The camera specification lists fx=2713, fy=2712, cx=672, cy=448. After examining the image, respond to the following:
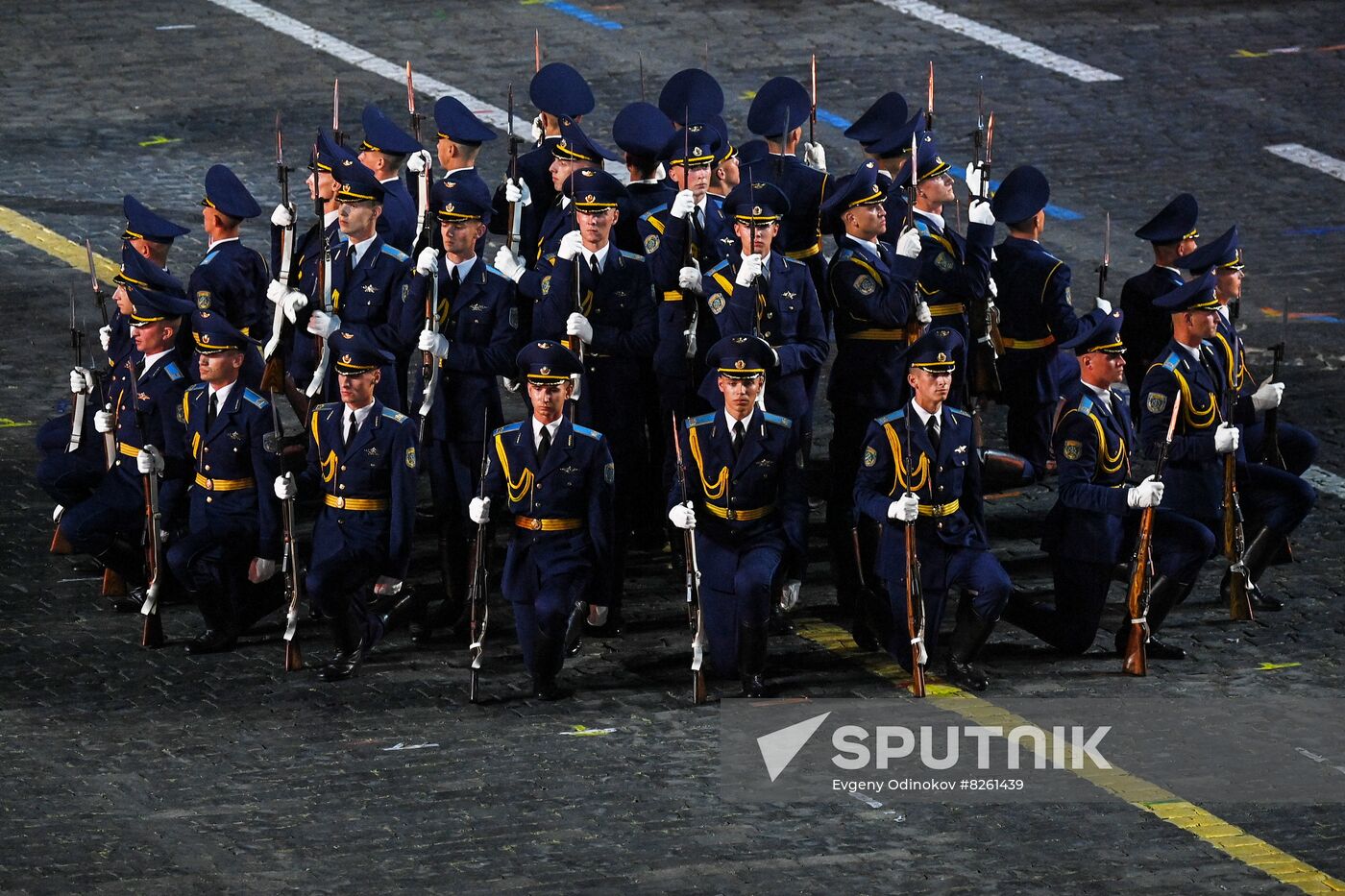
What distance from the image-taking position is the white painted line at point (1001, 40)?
27500 mm

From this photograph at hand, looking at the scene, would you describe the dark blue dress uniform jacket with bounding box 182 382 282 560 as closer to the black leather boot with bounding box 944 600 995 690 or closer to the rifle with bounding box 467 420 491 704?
the rifle with bounding box 467 420 491 704

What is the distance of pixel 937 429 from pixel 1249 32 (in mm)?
15085

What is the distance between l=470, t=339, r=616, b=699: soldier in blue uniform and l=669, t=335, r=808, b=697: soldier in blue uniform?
47cm

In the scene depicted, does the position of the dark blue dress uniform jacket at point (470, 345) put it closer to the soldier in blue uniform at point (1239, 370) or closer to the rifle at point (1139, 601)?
the rifle at point (1139, 601)

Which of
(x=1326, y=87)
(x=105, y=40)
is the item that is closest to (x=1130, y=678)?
(x=1326, y=87)

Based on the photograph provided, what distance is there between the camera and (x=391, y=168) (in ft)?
60.1

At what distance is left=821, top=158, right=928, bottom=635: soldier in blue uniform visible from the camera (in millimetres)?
16578

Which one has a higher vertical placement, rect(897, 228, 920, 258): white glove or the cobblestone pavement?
rect(897, 228, 920, 258): white glove

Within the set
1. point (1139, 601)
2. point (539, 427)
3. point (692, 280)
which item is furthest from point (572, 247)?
point (1139, 601)

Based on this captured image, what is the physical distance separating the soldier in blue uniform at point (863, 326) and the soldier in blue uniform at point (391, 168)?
3028 mm

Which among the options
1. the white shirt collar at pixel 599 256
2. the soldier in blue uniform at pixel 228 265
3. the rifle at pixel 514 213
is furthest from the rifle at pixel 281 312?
the white shirt collar at pixel 599 256

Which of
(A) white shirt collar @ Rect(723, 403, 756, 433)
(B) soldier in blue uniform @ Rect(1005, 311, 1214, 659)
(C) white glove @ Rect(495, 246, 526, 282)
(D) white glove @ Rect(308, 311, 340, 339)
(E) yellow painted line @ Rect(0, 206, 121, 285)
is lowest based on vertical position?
(E) yellow painted line @ Rect(0, 206, 121, 285)

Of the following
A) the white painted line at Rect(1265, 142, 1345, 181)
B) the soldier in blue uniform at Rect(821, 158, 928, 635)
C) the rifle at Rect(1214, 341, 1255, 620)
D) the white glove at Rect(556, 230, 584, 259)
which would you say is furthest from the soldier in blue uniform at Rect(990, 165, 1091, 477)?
the white painted line at Rect(1265, 142, 1345, 181)

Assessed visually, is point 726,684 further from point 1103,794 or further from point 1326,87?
point 1326,87
